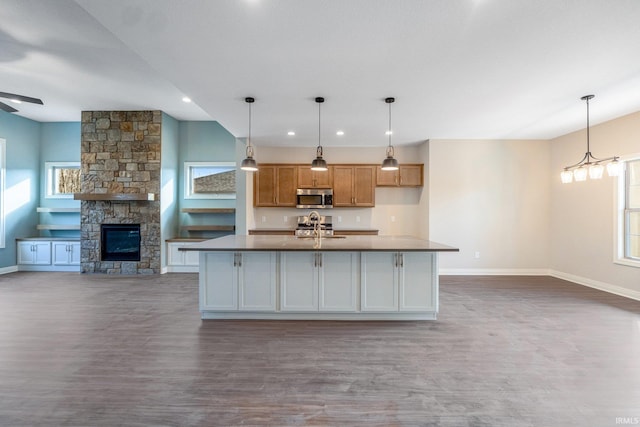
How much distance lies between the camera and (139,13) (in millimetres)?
2215

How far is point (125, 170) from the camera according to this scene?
6434 mm

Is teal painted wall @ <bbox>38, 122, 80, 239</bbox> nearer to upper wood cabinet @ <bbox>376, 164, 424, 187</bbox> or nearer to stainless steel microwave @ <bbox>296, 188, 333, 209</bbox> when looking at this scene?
stainless steel microwave @ <bbox>296, 188, 333, 209</bbox>

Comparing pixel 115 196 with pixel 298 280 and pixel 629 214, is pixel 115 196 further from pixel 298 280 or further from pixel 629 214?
pixel 629 214

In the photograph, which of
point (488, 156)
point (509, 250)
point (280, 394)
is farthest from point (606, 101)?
point (280, 394)

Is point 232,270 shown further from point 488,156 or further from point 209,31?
point 488,156

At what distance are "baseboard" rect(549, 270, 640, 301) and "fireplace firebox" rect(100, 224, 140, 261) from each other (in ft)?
28.7

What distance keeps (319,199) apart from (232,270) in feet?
10.5

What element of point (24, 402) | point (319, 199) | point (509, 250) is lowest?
point (24, 402)

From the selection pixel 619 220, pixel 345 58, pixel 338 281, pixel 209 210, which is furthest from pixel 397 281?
pixel 209 210

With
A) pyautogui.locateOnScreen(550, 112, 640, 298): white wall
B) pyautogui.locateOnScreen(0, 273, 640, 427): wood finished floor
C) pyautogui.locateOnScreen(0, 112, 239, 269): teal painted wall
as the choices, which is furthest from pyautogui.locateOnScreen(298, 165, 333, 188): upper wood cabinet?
pyautogui.locateOnScreen(550, 112, 640, 298): white wall

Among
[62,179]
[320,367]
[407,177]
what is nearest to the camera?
[320,367]

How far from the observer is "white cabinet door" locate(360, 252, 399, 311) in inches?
145

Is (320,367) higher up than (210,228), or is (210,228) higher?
(210,228)

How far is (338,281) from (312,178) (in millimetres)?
3399
